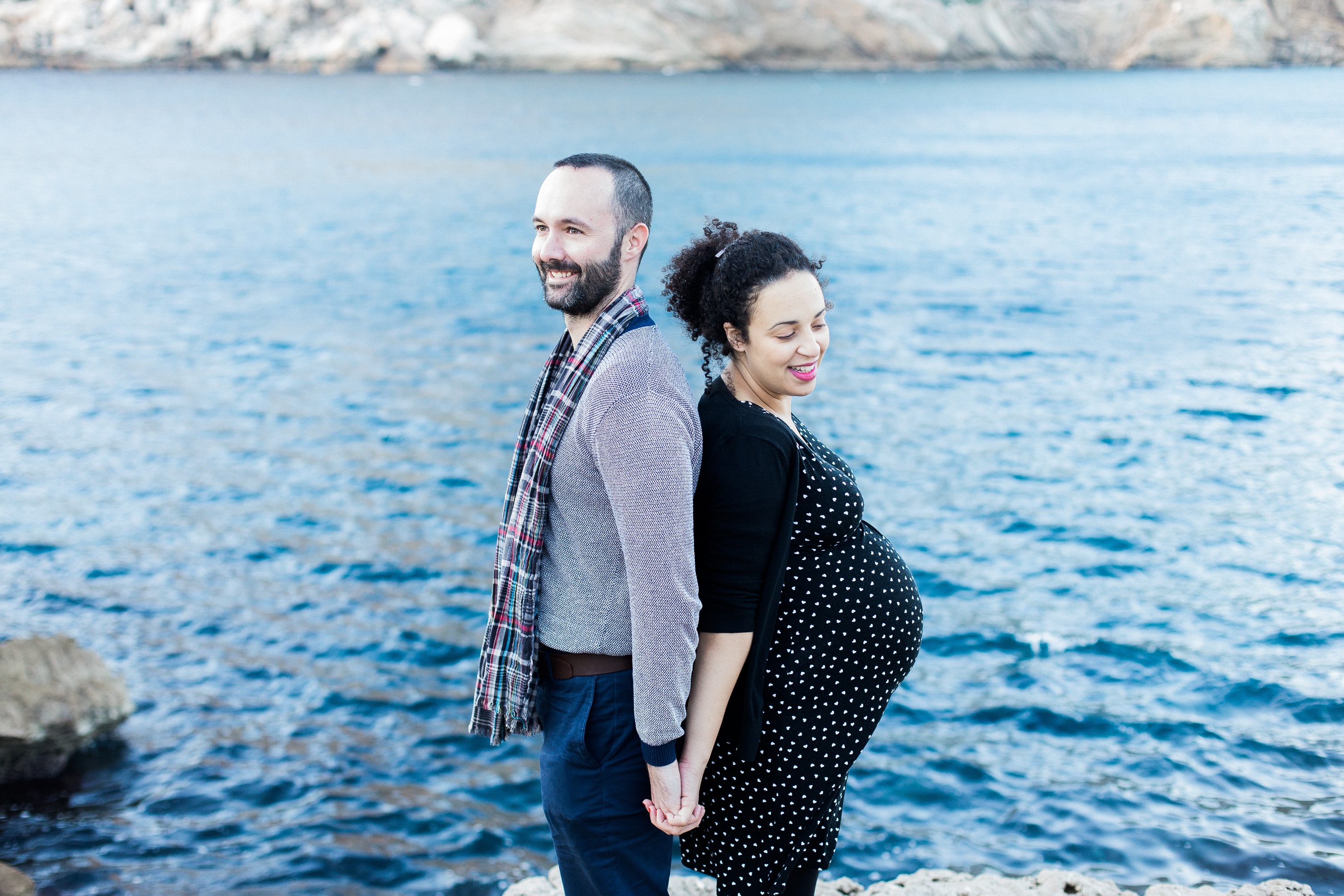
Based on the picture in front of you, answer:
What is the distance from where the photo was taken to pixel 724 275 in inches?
113

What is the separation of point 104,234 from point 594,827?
32852 millimetres

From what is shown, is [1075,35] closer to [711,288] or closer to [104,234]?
[104,234]

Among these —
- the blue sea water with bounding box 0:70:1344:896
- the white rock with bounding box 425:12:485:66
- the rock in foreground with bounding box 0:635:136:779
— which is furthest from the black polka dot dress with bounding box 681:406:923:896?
the white rock with bounding box 425:12:485:66

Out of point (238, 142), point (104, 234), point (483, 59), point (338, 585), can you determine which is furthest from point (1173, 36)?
point (338, 585)

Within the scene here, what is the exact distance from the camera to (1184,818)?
6.02 metres

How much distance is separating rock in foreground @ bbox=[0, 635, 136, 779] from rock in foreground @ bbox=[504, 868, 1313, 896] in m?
3.87

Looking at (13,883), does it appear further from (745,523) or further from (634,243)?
(634,243)

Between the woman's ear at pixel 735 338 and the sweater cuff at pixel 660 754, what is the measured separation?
109cm

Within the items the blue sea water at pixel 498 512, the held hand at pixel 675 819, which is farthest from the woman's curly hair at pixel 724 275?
the blue sea water at pixel 498 512

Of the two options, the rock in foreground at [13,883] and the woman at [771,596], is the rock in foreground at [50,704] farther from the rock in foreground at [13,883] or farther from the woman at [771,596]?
the woman at [771,596]

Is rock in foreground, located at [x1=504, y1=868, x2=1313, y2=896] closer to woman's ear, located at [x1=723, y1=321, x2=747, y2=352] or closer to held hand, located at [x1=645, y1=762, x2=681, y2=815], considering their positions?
held hand, located at [x1=645, y1=762, x2=681, y2=815]

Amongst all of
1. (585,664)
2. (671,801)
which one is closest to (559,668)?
(585,664)

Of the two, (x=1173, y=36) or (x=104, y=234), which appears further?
(x=1173, y=36)

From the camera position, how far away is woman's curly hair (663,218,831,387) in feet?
9.25
